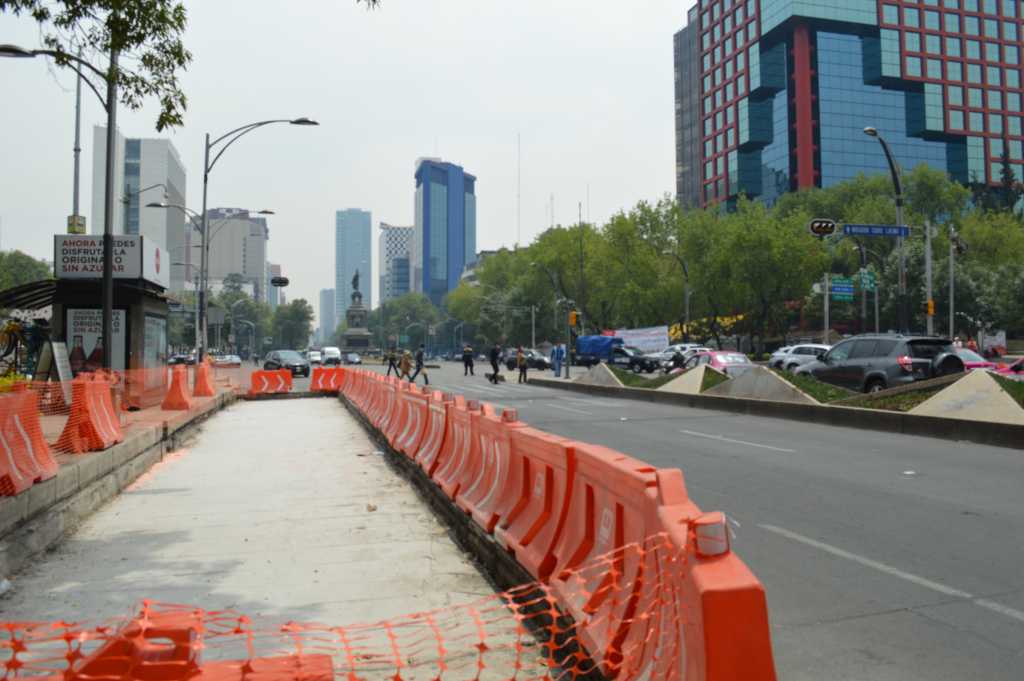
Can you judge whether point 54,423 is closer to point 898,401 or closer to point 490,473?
point 490,473

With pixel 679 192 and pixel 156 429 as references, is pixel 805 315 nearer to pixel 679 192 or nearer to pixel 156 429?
pixel 679 192

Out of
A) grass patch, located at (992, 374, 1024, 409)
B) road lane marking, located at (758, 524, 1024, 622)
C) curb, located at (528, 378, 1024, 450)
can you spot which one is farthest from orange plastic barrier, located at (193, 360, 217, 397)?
road lane marking, located at (758, 524, 1024, 622)

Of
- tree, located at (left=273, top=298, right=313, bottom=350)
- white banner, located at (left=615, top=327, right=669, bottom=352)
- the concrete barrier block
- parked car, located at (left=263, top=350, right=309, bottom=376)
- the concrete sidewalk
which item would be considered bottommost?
the concrete sidewalk

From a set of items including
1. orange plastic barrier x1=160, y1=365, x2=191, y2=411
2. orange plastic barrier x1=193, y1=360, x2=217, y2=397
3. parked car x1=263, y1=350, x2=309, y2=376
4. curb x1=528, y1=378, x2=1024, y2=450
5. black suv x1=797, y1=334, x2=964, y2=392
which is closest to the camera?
curb x1=528, y1=378, x2=1024, y2=450

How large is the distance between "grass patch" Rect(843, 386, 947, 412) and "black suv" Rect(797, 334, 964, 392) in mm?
2041

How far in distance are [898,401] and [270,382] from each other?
2343 cm

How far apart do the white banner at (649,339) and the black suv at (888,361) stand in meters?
37.3

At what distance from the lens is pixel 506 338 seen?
104 m

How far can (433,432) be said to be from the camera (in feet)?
33.8

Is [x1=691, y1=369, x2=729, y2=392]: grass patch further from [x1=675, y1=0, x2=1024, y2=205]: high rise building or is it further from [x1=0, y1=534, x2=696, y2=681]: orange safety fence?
[x1=675, y1=0, x2=1024, y2=205]: high rise building

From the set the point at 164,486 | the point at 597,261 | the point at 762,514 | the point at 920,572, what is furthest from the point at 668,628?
the point at 597,261

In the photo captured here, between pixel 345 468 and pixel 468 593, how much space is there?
6941mm

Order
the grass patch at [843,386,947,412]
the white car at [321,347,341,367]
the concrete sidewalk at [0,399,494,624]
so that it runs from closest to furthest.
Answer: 1. the concrete sidewalk at [0,399,494,624]
2. the grass patch at [843,386,947,412]
3. the white car at [321,347,341,367]

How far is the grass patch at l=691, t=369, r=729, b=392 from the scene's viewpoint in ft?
80.5
